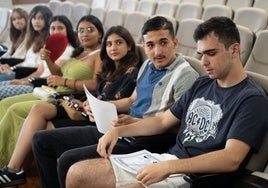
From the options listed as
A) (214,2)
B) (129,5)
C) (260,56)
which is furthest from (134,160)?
(129,5)

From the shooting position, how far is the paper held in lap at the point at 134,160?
1.26m

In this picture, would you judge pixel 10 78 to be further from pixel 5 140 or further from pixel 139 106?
pixel 139 106

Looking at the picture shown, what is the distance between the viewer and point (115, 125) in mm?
1522

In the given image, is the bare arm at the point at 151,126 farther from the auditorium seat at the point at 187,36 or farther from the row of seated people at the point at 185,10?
the row of seated people at the point at 185,10

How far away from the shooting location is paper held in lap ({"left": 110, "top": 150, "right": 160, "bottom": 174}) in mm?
1263

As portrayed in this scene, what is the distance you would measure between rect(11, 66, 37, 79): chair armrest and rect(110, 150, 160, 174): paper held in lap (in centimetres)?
172

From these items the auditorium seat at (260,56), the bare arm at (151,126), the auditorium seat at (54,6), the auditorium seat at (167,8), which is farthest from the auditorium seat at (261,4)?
the auditorium seat at (54,6)

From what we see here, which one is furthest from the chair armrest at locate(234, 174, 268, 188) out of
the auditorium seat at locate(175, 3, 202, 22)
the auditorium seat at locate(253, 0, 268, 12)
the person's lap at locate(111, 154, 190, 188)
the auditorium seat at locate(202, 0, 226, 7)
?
the auditorium seat at locate(202, 0, 226, 7)

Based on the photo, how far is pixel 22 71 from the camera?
2848mm

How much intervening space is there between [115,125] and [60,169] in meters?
0.30

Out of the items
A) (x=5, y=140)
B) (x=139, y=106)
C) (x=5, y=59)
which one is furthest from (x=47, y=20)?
(x=139, y=106)

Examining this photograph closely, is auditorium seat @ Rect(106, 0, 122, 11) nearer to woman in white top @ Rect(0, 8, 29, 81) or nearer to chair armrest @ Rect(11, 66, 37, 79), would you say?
woman in white top @ Rect(0, 8, 29, 81)

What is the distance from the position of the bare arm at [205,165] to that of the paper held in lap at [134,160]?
0.31 feet

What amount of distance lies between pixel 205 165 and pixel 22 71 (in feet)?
6.70
